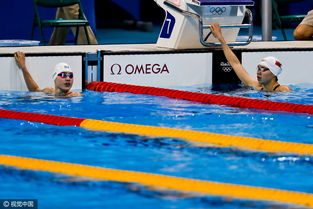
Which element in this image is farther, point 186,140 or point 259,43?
point 259,43

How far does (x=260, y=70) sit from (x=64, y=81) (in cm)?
182

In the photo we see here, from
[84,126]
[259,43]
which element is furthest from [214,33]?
[84,126]

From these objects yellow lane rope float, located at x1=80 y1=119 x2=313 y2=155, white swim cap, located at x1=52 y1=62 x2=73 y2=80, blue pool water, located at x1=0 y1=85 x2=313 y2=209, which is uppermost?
white swim cap, located at x1=52 y1=62 x2=73 y2=80

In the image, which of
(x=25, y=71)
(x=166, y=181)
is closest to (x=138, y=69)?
(x=25, y=71)

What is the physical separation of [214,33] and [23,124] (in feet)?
8.92

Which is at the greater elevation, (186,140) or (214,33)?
(214,33)

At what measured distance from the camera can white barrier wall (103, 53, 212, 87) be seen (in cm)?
801

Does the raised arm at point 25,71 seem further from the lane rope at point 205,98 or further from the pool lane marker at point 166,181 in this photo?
the pool lane marker at point 166,181

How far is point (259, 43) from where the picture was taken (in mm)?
9273

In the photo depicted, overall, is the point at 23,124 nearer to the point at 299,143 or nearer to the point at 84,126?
the point at 84,126

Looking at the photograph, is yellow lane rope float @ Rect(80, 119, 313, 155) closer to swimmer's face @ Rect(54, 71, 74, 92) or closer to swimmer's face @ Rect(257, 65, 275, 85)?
swimmer's face @ Rect(54, 71, 74, 92)

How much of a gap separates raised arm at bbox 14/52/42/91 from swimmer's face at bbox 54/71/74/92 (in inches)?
13.7

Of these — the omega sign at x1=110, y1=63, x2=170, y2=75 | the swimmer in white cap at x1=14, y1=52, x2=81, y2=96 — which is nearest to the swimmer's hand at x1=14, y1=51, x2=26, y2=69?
the swimmer in white cap at x1=14, y1=52, x2=81, y2=96

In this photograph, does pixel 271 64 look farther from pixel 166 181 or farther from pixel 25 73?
pixel 166 181
